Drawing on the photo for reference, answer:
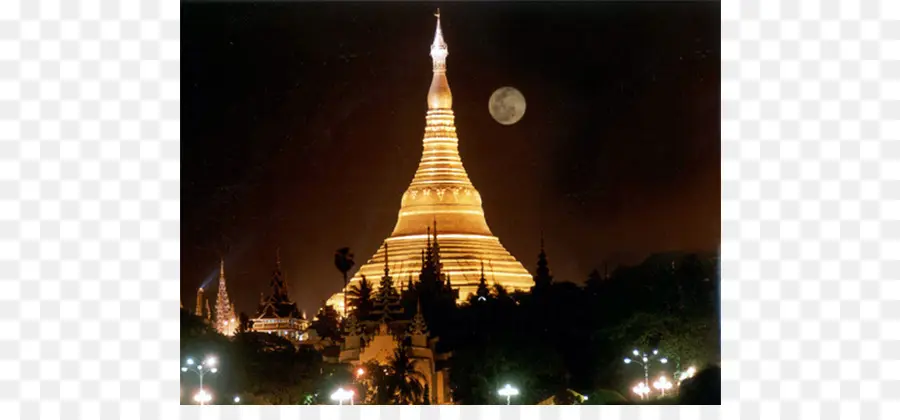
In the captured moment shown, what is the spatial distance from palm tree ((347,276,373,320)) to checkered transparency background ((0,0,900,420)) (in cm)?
311

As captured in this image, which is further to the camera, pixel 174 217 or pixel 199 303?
pixel 199 303

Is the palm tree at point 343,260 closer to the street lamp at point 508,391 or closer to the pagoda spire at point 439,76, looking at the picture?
the pagoda spire at point 439,76

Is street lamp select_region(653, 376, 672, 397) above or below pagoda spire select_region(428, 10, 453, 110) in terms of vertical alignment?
below

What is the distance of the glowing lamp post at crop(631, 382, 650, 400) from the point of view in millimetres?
15641

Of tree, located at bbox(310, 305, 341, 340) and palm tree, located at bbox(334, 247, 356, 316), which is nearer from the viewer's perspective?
palm tree, located at bbox(334, 247, 356, 316)

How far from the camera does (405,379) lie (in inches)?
665

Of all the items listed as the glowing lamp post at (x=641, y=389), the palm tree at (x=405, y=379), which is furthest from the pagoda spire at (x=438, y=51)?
the glowing lamp post at (x=641, y=389)

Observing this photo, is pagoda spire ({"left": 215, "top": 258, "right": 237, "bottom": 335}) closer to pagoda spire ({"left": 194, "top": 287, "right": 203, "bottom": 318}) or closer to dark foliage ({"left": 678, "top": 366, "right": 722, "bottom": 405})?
pagoda spire ({"left": 194, "top": 287, "right": 203, "bottom": 318})

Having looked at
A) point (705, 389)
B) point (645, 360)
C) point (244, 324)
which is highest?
point (244, 324)

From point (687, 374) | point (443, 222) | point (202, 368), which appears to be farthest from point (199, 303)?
point (443, 222)

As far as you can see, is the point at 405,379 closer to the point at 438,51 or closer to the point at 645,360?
the point at 645,360

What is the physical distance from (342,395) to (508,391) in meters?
1.30

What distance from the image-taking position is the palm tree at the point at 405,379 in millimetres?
16797

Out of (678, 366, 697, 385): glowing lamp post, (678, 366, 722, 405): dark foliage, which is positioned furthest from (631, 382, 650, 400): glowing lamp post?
(678, 366, 722, 405): dark foliage
